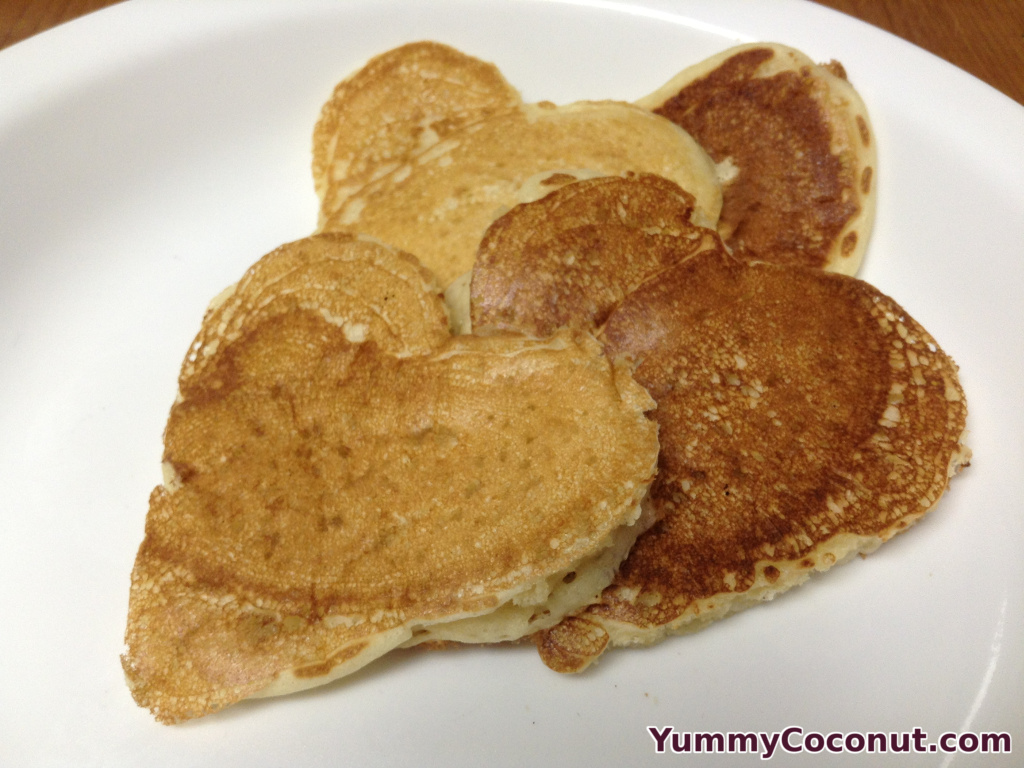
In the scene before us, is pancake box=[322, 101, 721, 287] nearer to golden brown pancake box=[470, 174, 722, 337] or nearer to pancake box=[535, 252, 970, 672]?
golden brown pancake box=[470, 174, 722, 337]

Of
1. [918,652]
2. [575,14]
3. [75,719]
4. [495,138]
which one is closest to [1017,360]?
[918,652]

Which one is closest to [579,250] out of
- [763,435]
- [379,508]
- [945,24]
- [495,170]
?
[495,170]

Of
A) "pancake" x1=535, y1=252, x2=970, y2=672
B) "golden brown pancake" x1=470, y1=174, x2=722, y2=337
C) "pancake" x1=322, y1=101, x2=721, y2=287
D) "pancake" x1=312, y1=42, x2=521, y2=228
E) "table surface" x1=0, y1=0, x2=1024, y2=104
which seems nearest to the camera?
"pancake" x1=535, y1=252, x2=970, y2=672

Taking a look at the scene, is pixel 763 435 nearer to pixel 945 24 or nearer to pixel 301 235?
pixel 301 235

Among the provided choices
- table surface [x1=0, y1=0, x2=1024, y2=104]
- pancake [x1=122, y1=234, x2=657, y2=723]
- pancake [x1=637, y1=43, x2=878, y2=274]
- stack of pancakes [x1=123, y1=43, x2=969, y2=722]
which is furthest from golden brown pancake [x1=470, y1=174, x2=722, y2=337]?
table surface [x1=0, y1=0, x2=1024, y2=104]

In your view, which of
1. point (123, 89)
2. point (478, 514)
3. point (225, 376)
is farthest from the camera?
point (123, 89)

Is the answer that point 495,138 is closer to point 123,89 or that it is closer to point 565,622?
point 123,89
